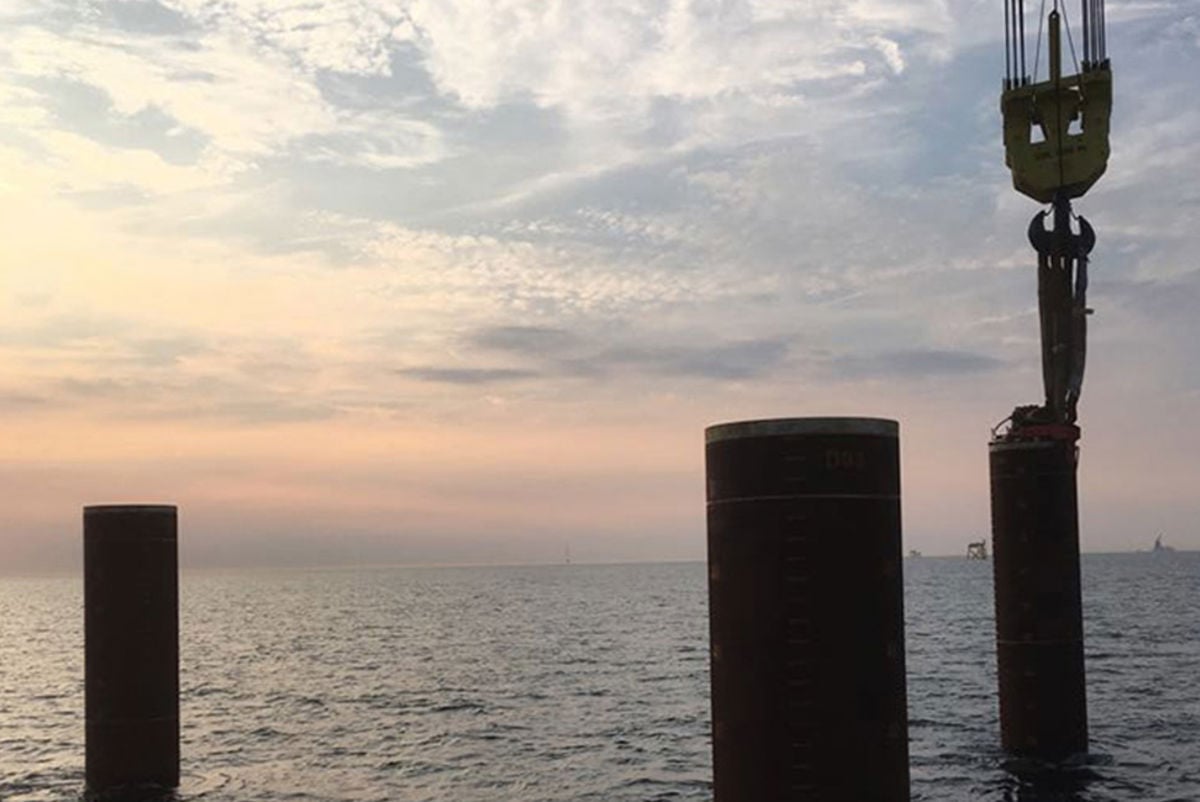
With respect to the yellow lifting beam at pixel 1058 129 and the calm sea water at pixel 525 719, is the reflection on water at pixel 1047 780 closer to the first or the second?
the calm sea water at pixel 525 719

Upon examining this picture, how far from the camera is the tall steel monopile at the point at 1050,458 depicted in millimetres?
33844

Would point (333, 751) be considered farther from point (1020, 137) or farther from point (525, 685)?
point (1020, 137)

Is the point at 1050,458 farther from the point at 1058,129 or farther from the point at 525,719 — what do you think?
the point at 525,719

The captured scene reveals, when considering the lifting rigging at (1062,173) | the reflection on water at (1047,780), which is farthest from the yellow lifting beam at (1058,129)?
the reflection on water at (1047,780)

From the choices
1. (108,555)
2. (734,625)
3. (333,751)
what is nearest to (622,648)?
(333,751)

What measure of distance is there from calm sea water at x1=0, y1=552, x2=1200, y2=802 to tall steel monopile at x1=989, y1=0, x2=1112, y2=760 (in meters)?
2.19

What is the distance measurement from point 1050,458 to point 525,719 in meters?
26.9

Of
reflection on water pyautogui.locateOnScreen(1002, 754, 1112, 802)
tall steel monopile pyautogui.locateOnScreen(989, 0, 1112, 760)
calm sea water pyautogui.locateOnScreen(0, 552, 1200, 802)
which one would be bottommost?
calm sea water pyautogui.locateOnScreen(0, 552, 1200, 802)

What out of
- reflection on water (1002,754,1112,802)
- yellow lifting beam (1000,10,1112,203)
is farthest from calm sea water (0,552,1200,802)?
yellow lifting beam (1000,10,1112,203)

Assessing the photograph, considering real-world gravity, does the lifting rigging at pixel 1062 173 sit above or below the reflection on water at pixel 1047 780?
above

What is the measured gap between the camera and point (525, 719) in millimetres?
52438

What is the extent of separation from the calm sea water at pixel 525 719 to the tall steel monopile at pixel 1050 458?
2.19 meters

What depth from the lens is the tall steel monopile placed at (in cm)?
3384

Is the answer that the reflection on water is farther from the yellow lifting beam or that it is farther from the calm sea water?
the yellow lifting beam
